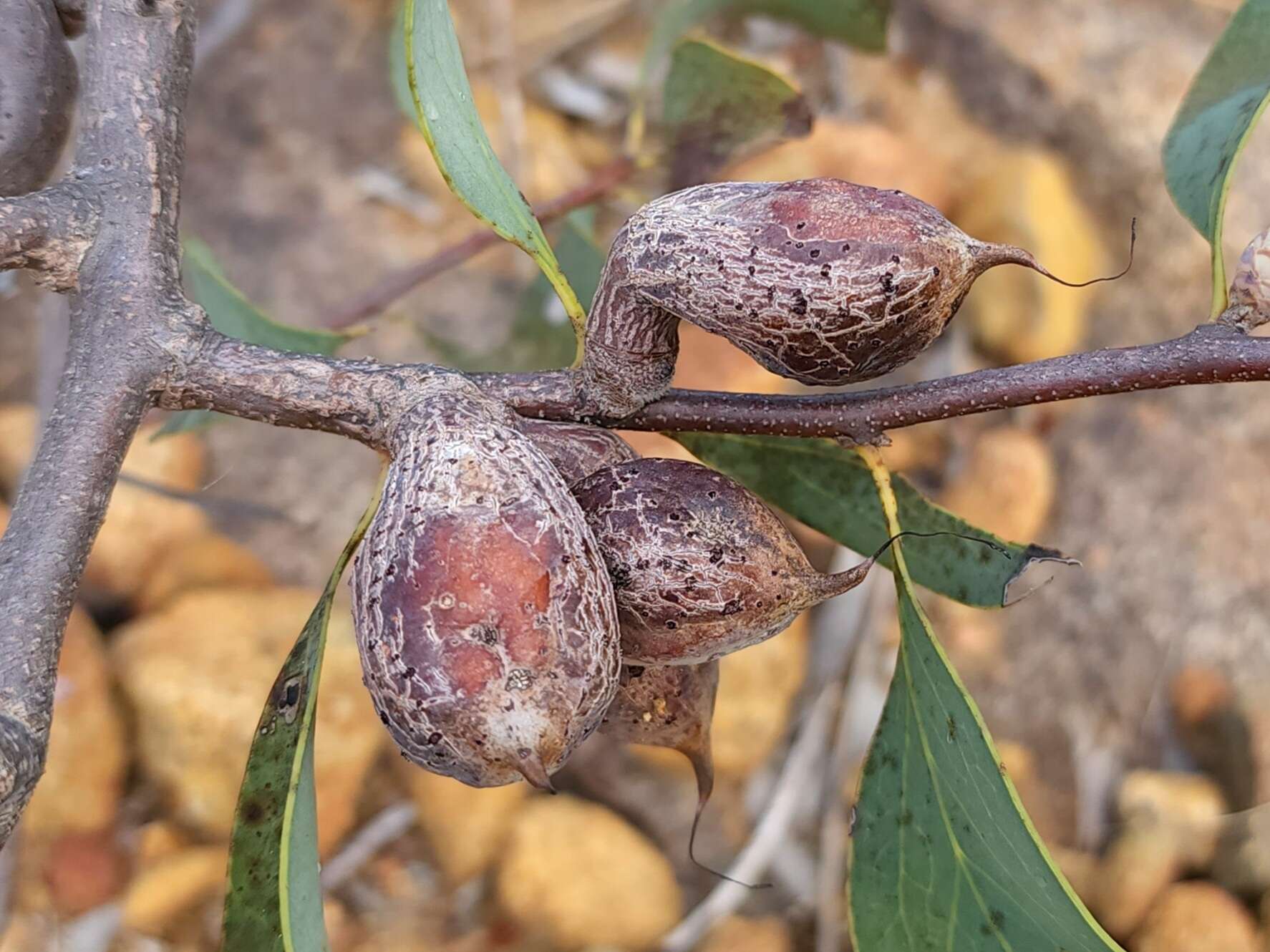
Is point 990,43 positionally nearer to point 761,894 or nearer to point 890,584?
point 890,584

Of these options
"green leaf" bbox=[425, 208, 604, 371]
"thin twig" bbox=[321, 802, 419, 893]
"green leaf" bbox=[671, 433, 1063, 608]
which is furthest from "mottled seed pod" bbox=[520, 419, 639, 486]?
"thin twig" bbox=[321, 802, 419, 893]

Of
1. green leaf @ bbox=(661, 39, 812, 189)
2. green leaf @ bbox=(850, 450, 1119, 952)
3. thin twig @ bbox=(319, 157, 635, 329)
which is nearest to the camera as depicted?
green leaf @ bbox=(850, 450, 1119, 952)

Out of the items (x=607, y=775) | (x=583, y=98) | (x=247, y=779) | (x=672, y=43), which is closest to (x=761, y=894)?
(x=607, y=775)

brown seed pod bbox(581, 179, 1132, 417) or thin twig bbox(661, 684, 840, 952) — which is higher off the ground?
brown seed pod bbox(581, 179, 1132, 417)

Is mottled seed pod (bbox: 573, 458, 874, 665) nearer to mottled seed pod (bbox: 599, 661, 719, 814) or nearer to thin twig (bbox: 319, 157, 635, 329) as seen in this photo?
mottled seed pod (bbox: 599, 661, 719, 814)

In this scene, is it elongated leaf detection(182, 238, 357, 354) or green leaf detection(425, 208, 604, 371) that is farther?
green leaf detection(425, 208, 604, 371)

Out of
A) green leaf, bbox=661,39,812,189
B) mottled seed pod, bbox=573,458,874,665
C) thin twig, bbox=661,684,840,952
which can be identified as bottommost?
thin twig, bbox=661,684,840,952

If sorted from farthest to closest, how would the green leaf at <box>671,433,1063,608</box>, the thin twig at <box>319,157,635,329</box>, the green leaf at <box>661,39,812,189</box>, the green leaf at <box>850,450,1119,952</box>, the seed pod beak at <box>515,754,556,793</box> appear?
the thin twig at <box>319,157,635,329</box> → the green leaf at <box>661,39,812,189</box> → the green leaf at <box>671,433,1063,608</box> → the green leaf at <box>850,450,1119,952</box> → the seed pod beak at <box>515,754,556,793</box>
